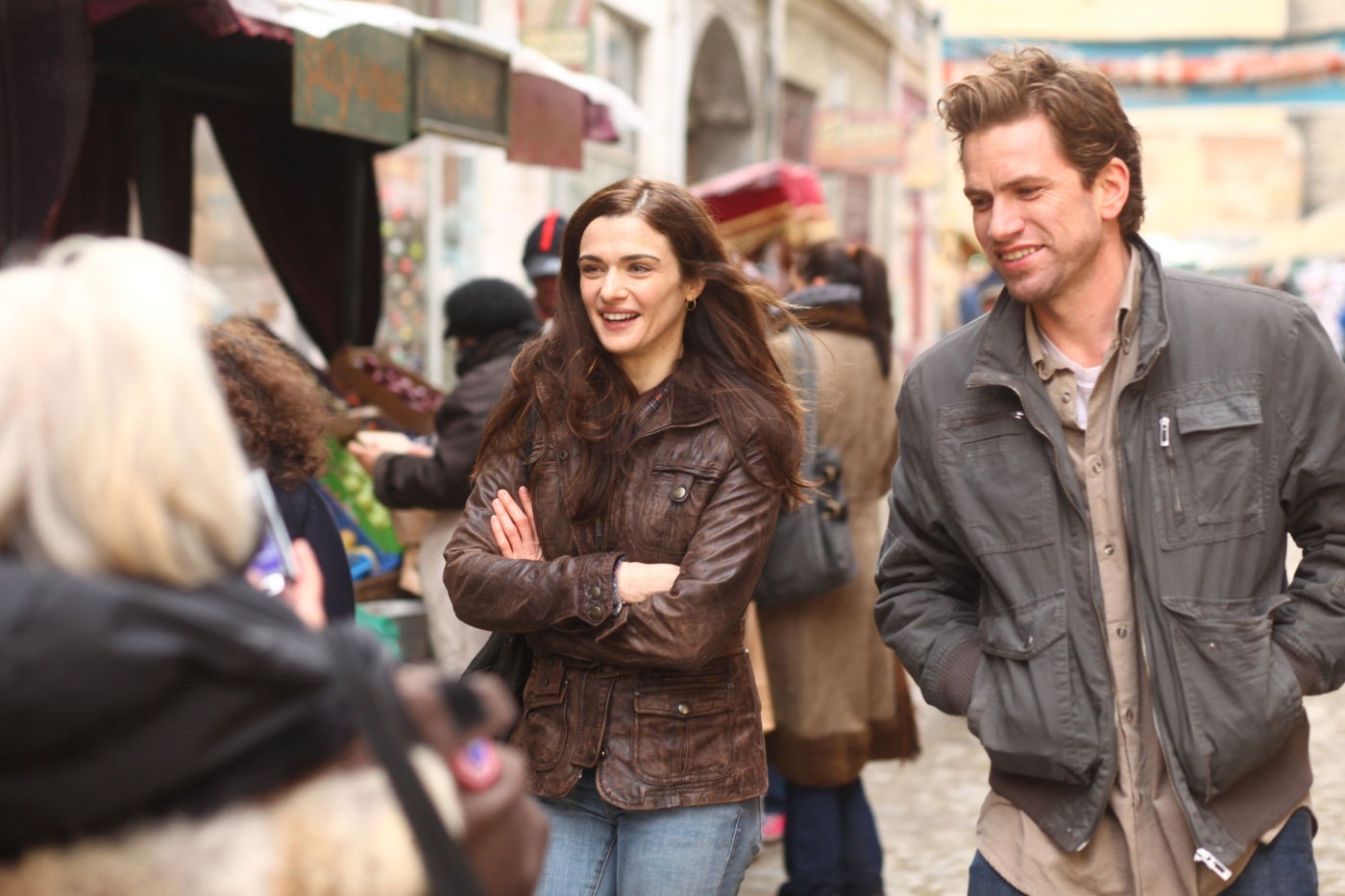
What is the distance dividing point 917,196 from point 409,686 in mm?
30895

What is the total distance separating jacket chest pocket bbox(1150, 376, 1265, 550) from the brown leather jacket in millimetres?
836

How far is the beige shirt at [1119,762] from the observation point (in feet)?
9.16

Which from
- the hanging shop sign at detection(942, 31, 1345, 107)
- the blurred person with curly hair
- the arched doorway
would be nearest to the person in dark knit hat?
the blurred person with curly hair

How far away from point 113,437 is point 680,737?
5.87 feet

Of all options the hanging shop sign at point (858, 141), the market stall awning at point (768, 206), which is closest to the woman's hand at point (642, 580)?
the market stall awning at point (768, 206)

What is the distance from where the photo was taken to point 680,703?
3197mm

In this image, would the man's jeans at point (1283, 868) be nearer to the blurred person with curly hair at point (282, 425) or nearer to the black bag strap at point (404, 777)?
the black bag strap at point (404, 777)

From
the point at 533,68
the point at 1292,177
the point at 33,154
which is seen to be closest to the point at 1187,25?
the point at 1292,177

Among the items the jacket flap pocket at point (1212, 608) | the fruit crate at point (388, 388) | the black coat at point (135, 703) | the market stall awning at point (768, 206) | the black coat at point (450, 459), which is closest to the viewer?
the black coat at point (135, 703)

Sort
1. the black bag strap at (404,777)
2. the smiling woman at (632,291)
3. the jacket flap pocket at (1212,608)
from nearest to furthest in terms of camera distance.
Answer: the black bag strap at (404,777) < the jacket flap pocket at (1212,608) < the smiling woman at (632,291)

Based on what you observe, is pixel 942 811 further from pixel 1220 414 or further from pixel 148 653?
pixel 148 653

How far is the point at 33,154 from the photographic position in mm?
4754

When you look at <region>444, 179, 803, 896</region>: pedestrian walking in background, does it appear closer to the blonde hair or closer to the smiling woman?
the smiling woman

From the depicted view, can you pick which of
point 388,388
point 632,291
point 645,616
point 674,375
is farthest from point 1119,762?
point 388,388
